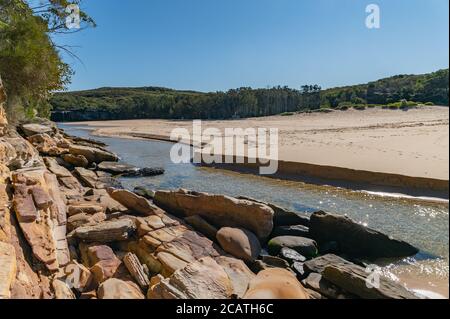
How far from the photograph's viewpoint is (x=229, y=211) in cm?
727

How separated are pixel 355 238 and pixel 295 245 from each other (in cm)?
143

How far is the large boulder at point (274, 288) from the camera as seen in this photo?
3971mm

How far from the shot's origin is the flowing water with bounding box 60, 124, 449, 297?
225 inches

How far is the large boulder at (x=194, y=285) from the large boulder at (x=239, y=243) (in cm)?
121

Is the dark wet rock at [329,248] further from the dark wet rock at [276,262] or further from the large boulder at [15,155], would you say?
the large boulder at [15,155]

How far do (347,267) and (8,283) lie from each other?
485 centimetres

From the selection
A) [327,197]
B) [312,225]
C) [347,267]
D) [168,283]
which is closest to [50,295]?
[168,283]

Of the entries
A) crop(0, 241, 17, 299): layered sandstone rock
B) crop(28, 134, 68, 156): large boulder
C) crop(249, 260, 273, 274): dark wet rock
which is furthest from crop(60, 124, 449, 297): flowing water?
crop(0, 241, 17, 299): layered sandstone rock

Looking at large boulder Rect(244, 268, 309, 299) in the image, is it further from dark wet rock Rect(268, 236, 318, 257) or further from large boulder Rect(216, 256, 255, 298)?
dark wet rock Rect(268, 236, 318, 257)

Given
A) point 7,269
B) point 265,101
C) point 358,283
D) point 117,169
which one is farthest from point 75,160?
point 265,101

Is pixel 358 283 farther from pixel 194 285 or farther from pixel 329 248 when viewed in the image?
pixel 194 285

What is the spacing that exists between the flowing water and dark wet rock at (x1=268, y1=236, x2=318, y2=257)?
4.88ft

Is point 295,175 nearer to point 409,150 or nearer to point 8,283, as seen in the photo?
point 409,150

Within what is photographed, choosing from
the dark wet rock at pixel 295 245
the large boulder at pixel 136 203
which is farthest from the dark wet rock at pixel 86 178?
the dark wet rock at pixel 295 245
